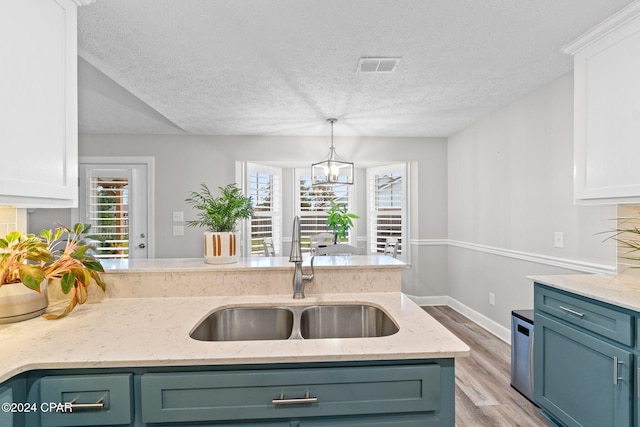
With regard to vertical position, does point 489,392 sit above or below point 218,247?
below

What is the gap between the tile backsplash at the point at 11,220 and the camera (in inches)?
63.3

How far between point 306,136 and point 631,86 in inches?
133

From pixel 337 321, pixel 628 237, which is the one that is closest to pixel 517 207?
pixel 628 237

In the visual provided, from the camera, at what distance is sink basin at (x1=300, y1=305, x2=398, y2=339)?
1652 millimetres

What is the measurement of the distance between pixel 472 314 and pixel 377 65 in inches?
120

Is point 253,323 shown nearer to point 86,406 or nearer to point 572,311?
point 86,406

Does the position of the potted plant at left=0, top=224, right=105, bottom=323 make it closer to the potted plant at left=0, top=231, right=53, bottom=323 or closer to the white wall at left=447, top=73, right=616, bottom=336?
the potted plant at left=0, top=231, right=53, bottom=323

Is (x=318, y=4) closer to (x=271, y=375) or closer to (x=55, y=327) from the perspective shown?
(x=271, y=375)

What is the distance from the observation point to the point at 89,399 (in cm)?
103

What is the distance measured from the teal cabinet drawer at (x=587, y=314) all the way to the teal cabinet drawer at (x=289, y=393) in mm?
1119

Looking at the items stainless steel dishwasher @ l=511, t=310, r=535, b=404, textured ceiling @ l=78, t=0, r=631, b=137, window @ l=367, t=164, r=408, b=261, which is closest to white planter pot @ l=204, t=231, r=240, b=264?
textured ceiling @ l=78, t=0, r=631, b=137

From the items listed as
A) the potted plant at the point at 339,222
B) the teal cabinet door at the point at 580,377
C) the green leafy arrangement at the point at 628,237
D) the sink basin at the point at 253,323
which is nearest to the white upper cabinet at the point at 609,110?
the green leafy arrangement at the point at 628,237

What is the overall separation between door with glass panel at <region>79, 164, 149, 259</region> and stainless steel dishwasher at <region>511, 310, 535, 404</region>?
420 cm

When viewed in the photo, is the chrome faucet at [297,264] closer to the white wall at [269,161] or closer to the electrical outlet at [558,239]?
the electrical outlet at [558,239]
